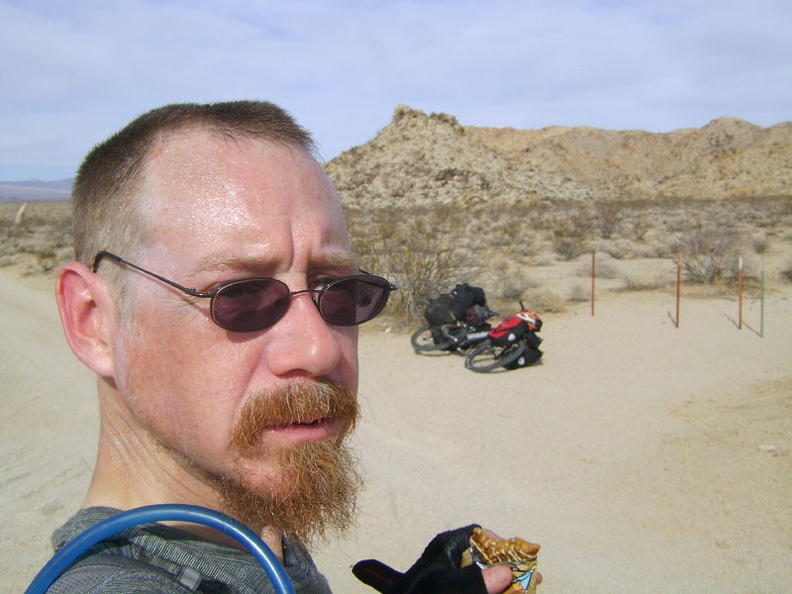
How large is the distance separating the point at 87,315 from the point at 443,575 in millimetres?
920

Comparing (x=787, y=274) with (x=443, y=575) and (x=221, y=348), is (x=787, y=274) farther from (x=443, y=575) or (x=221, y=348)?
(x=221, y=348)

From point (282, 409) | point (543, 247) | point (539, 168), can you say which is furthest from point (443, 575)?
point (539, 168)

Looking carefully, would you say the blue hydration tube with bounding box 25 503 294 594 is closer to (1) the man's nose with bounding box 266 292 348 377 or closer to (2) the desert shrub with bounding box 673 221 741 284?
(1) the man's nose with bounding box 266 292 348 377

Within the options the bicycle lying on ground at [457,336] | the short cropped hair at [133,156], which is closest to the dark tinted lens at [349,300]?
the short cropped hair at [133,156]

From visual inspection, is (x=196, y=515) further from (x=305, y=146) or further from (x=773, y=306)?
(x=773, y=306)

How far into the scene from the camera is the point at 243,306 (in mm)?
1284

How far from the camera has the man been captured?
4.18 ft

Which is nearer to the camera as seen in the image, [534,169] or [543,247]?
[543,247]

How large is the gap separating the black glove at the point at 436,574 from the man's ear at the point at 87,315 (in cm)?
72

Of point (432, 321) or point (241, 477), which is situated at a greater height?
point (241, 477)

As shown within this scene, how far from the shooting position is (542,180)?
51469 millimetres

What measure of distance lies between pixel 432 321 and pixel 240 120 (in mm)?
7609

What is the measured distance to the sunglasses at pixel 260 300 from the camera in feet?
4.20

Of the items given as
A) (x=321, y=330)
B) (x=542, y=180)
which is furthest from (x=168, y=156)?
(x=542, y=180)
